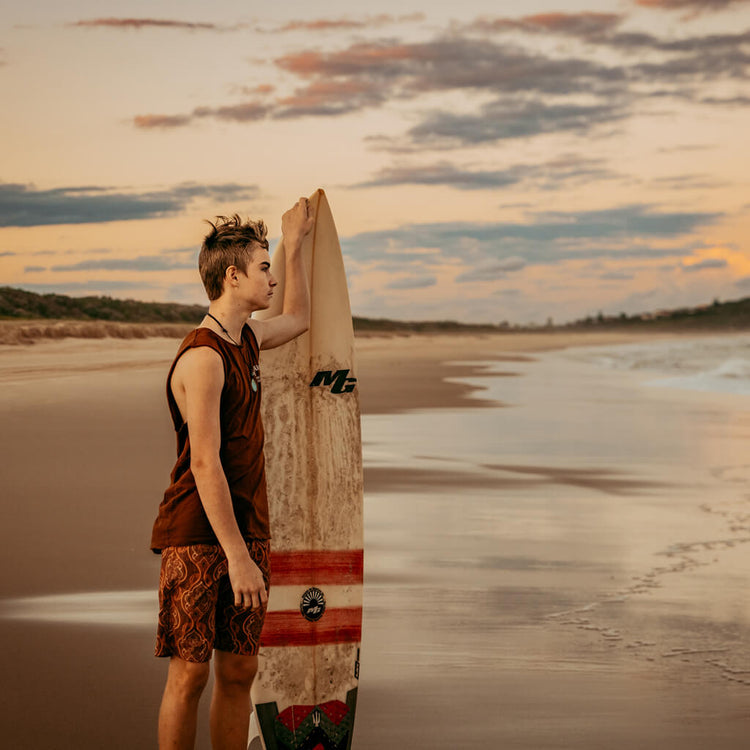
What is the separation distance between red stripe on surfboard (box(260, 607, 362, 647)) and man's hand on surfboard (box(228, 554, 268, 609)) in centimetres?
106

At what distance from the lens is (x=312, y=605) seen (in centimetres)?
371

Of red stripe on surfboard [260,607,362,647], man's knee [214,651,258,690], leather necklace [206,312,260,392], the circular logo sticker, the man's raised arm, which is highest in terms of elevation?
the man's raised arm

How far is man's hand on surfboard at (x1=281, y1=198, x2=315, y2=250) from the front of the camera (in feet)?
11.5

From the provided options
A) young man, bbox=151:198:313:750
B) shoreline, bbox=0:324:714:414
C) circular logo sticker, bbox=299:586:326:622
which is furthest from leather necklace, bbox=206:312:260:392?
shoreline, bbox=0:324:714:414

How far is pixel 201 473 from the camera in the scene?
2.59 m

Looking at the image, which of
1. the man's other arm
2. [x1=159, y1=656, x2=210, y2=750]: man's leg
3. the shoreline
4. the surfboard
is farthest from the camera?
the shoreline

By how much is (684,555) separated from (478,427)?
6.51 metres

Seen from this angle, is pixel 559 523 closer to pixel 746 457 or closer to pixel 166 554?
pixel 746 457

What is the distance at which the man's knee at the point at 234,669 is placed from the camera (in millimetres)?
2803

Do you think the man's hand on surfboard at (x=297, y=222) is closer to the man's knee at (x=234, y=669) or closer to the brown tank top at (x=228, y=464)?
the brown tank top at (x=228, y=464)

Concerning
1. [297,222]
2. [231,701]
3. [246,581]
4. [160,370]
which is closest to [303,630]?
[231,701]

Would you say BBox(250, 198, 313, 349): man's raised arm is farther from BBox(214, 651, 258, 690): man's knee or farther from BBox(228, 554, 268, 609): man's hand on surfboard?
BBox(214, 651, 258, 690): man's knee

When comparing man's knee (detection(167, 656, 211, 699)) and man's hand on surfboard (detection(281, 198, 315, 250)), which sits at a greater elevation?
man's hand on surfboard (detection(281, 198, 315, 250))

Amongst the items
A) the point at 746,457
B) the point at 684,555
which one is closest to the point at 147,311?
the point at 746,457
